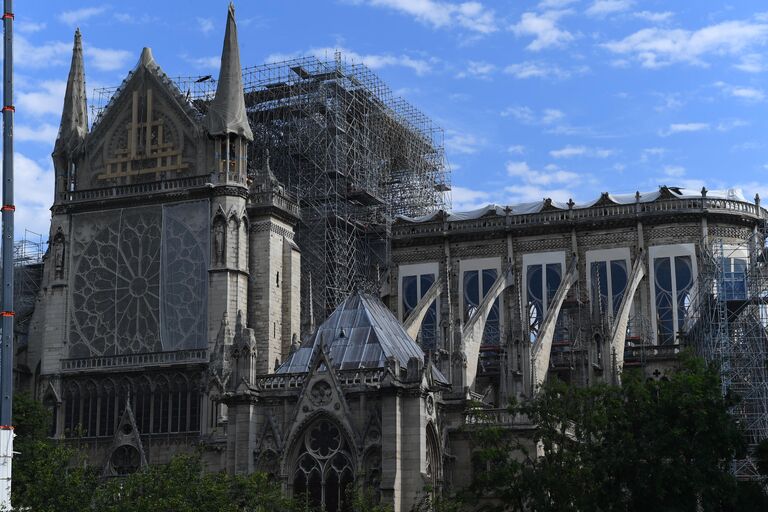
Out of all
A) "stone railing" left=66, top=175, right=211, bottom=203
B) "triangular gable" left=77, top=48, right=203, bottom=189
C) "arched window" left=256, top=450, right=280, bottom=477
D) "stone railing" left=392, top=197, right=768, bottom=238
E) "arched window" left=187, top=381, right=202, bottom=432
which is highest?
"triangular gable" left=77, top=48, right=203, bottom=189

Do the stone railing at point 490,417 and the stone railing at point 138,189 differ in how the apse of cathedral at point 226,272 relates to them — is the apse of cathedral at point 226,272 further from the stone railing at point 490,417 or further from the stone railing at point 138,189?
the stone railing at point 490,417

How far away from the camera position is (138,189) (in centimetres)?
6800

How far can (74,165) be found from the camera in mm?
70062

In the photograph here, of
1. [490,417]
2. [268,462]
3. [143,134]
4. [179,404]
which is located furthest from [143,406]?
[490,417]

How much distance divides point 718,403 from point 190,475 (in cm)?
1511

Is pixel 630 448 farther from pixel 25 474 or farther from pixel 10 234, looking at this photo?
pixel 25 474

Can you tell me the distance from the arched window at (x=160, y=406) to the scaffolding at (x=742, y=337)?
23.7 m

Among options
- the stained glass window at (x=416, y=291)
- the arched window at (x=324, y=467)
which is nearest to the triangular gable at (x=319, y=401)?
the arched window at (x=324, y=467)

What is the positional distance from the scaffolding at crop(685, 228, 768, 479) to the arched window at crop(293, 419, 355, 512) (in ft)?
43.0

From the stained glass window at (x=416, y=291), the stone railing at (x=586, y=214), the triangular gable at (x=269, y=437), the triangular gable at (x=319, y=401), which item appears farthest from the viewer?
the stained glass window at (x=416, y=291)

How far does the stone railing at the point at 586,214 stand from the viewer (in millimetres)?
67938

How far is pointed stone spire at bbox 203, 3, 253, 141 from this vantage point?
220 ft

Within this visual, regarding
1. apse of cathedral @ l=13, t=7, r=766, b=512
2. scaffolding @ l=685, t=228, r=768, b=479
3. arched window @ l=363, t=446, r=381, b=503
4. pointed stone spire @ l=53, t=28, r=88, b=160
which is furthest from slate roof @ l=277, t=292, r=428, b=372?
pointed stone spire @ l=53, t=28, r=88, b=160

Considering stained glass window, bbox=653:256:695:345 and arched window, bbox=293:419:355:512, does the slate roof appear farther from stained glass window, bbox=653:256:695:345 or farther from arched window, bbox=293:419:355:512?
stained glass window, bbox=653:256:695:345
